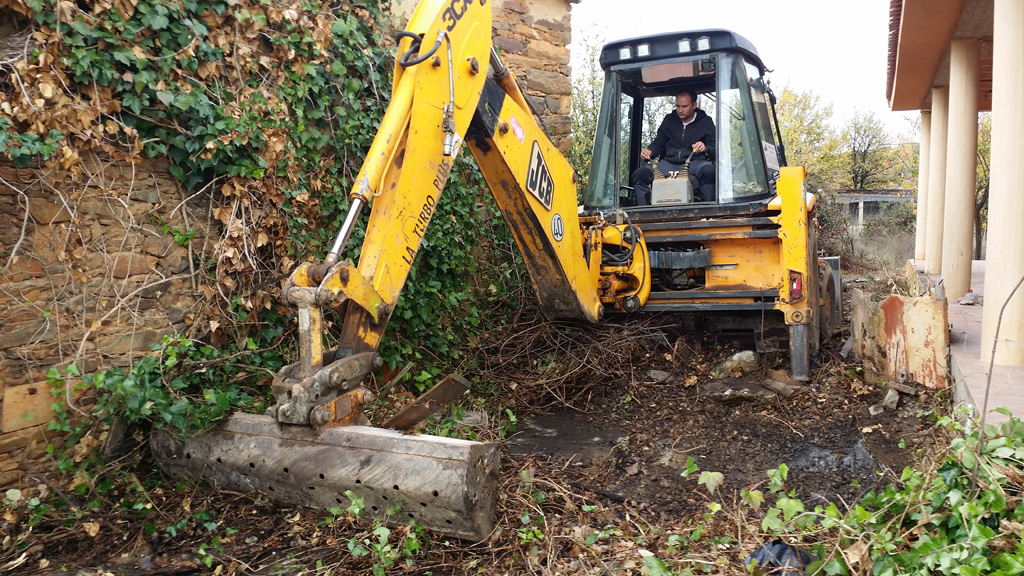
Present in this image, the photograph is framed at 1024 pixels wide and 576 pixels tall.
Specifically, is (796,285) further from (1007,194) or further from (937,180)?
(937,180)

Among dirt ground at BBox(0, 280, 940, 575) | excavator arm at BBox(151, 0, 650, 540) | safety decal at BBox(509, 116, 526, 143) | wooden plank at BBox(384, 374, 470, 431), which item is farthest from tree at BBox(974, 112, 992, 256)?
wooden plank at BBox(384, 374, 470, 431)

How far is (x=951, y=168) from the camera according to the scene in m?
7.93

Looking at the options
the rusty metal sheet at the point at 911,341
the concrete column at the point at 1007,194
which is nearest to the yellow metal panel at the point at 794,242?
the rusty metal sheet at the point at 911,341

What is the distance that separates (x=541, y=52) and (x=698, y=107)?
186cm

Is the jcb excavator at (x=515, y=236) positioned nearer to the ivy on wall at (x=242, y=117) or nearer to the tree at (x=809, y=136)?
the ivy on wall at (x=242, y=117)

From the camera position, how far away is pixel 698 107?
5969mm

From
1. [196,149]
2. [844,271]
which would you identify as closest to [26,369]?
[196,149]

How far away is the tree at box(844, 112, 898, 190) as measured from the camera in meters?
25.9

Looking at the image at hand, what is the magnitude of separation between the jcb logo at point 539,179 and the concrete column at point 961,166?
5.43 m

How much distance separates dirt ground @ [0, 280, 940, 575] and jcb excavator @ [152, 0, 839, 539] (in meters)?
0.17

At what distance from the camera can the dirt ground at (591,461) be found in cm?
293

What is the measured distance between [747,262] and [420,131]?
10.1ft

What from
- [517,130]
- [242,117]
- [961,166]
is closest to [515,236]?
[517,130]

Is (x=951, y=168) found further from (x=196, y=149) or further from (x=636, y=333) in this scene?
(x=196, y=149)
